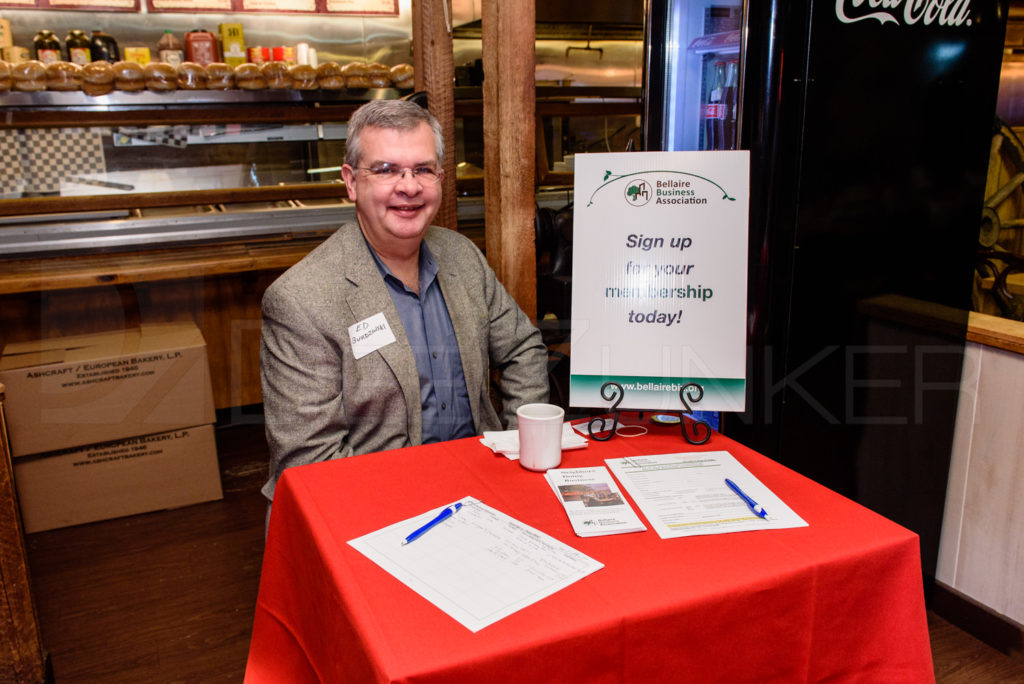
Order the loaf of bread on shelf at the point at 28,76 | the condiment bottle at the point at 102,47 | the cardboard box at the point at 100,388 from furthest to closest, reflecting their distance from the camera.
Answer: the condiment bottle at the point at 102,47, the loaf of bread on shelf at the point at 28,76, the cardboard box at the point at 100,388

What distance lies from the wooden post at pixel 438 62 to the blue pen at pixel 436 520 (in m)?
1.20

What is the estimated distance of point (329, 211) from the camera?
3.56 meters

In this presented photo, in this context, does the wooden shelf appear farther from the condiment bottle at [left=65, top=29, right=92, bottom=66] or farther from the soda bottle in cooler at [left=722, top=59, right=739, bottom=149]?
the soda bottle in cooler at [left=722, top=59, right=739, bottom=149]

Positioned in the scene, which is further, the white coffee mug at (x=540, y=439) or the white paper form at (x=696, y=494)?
the white coffee mug at (x=540, y=439)

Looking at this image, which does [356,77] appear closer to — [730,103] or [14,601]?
[730,103]

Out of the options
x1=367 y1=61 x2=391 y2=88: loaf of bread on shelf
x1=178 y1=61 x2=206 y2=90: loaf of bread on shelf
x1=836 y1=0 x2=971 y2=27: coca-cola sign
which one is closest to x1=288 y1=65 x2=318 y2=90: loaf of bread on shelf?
x1=367 y1=61 x2=391 y2=88: loaf of bread on shelf

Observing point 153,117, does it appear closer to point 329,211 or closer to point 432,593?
point 329,211

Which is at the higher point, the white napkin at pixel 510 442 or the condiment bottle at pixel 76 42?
the condiment bottle at pixel 76 42

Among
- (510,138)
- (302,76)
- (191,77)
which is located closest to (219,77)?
(191,77)

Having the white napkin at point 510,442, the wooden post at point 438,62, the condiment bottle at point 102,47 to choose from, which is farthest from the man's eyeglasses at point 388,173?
the condiment bottle at point 102,47

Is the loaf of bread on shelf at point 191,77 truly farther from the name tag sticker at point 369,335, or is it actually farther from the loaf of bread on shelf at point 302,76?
the name tag sticker at point 369,335

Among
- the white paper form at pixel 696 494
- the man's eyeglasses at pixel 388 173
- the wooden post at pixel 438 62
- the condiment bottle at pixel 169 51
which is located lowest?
the white paper form at pixel 696 494

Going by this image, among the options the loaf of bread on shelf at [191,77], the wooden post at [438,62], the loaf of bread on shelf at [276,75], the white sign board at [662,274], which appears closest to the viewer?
the white sign board at [662,274]

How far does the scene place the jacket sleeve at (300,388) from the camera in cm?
157
